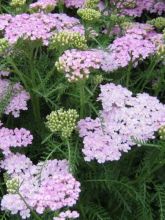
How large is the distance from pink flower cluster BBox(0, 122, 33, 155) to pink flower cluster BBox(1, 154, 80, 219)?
0.15 feet

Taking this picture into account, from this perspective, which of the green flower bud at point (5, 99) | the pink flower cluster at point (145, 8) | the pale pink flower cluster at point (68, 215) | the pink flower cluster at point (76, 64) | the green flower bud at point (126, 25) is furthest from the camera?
the pink flower cluster at point (145, 8)

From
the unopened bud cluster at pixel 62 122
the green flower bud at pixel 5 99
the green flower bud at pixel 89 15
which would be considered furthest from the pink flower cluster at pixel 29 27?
the unopened bud cluster at pixel 62 122

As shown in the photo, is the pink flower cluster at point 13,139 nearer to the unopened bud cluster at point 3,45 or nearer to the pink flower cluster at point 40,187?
the pink flower cluster at point 40,187

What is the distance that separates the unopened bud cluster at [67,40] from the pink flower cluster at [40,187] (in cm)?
51

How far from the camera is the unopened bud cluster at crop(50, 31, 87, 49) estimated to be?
226cm

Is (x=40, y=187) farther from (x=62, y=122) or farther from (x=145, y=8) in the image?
(x=145, y=8)

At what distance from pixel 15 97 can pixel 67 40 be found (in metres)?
0.41

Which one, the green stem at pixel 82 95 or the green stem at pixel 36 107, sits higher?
the green stem at pixel 82 95

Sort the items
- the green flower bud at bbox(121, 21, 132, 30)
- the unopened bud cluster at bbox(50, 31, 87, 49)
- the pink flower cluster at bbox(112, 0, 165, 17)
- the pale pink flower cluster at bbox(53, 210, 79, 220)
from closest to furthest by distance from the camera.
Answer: the pale pink flower cluster at bbox(53, 210, 79, 220) < the unopened bud cluster at bbox(50, 31, 87, 49) < the green flower bud at bbox(121, 21, 132, 30) < the pink flower cluster at bbox(112, 0, 165, 17)

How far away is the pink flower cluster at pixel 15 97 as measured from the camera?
2.44 meters

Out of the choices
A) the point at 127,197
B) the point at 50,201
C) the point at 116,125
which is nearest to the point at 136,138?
the point at 116,125

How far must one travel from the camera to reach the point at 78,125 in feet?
7.48

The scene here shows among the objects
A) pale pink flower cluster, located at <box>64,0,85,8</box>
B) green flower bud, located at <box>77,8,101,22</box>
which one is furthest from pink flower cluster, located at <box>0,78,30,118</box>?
pale pink flower cluster, located at <box>64,0,85,8</box>

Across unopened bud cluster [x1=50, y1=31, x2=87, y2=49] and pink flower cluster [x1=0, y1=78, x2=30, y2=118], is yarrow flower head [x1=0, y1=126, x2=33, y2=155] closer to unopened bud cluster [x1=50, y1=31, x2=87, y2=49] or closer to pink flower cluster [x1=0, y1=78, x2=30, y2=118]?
pink flower cluster [x1=0, y1=78, x2=30, y2=118]
